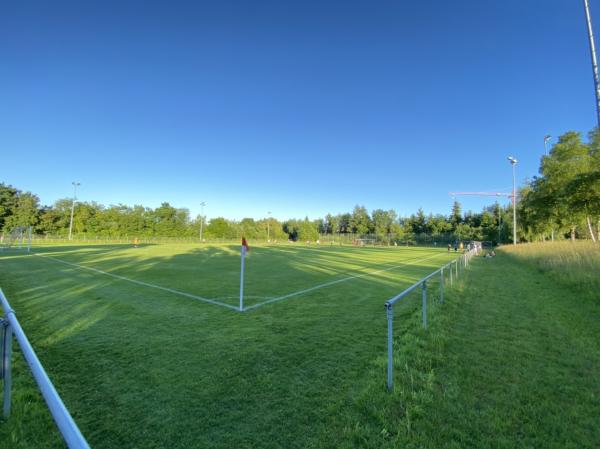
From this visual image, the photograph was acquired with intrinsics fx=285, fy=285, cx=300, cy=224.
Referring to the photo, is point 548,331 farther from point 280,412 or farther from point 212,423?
point 212,423

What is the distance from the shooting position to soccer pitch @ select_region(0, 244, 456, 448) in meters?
2.75

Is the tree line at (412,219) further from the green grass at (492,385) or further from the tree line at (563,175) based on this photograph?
the green grass at (492,385)

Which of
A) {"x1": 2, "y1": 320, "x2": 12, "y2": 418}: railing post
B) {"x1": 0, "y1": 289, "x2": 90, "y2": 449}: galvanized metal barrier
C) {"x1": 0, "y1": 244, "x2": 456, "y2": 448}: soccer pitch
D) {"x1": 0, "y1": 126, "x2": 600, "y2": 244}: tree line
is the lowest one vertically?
{"x1": 0, "y1": 244, "x2": 456, "y2": 448}: soccer pitch

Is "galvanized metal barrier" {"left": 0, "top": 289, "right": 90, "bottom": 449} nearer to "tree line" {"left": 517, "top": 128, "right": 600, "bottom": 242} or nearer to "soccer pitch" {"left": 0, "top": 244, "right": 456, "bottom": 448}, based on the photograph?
"soccer pitch" {"left": 0, "top": 244, "right": 456, "bottom": 448}

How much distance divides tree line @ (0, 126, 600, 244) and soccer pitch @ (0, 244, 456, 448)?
62.3 feet

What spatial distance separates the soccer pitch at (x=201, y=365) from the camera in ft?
9.03

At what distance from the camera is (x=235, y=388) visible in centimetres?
350

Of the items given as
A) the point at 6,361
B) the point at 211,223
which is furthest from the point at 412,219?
the point at 6,361

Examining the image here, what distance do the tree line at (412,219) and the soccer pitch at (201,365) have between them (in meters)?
19.0

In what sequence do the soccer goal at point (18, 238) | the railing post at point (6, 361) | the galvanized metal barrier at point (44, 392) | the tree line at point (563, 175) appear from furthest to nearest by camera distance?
the soccer goal at point (18, 238)
the tree line at point (563, 175)
the railing post at point (6, 361)
the galvanized metal barrier at point (44, 392)

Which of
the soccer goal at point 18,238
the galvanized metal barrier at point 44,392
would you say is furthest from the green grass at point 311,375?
the soccer goal at point 18,238

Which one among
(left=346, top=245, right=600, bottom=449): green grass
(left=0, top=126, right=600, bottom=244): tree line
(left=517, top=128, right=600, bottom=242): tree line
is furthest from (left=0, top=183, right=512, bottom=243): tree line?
(left=346, top=245, right=600, bottom=449): green grass

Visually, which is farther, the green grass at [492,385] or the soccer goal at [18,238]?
the soccer goal at [18,238]

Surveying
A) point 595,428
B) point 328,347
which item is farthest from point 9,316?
point 595,428
